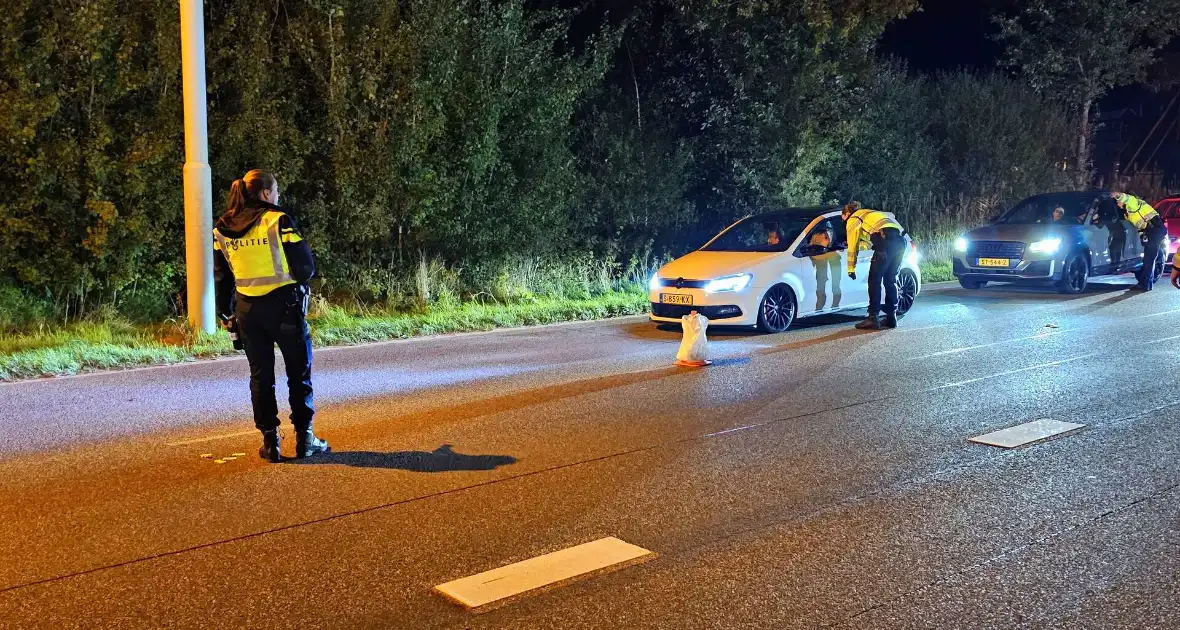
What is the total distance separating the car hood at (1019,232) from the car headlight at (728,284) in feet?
22.9

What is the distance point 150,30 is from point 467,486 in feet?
32.5

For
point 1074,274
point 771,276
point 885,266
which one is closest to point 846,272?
point 885,266

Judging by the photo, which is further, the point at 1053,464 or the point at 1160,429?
the point at 1160,429

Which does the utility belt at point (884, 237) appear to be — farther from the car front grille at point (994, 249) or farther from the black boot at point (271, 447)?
the black boot at point (271, 447)

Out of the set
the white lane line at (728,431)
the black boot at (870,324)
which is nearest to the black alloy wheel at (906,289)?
the black boot at (870,324)

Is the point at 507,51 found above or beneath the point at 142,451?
above

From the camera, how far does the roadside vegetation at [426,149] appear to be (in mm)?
12727

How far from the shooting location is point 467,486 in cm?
623

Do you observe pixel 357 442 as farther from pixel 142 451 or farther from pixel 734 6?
pixel 734 6

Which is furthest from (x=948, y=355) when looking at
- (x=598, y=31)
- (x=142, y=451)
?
(x=598, y=31)

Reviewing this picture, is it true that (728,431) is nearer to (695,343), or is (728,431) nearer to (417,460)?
(417,460)

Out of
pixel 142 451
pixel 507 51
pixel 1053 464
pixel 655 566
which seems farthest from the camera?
pixel 507 51

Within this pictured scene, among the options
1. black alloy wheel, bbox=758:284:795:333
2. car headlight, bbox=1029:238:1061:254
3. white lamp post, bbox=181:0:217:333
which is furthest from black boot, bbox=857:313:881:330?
white lamp post, bbox=181:0:217:333

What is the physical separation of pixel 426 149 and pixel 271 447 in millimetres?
9520
